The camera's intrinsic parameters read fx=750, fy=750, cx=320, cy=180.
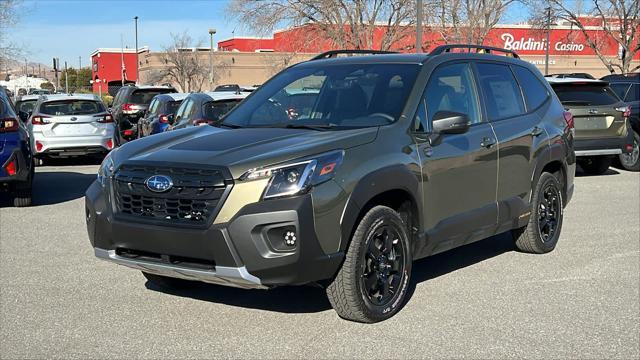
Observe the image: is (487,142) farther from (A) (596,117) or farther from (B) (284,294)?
(A) (596,117)


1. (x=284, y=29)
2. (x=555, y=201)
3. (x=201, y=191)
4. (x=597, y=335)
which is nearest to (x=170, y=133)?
(x=201, y=191)

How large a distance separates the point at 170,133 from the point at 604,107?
942 cm

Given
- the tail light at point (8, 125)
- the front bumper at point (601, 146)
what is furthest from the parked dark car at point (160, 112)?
the front bumper at point (601, 146)

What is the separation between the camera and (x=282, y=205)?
4406 millimetres

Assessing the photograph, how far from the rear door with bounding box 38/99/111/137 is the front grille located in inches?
428

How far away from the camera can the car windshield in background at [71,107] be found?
1527 centimetres

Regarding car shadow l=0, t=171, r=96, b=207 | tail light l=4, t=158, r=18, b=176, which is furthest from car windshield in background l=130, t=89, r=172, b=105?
tail light l=4, t=158, r=18, b=176

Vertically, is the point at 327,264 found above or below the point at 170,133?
below

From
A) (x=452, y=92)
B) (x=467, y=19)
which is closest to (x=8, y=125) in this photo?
(x=452, y=92)

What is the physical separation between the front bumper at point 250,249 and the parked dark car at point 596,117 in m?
9.31

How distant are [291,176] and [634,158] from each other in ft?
39.0

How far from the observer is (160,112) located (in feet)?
51.1

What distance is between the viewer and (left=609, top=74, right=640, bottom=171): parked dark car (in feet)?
47.7

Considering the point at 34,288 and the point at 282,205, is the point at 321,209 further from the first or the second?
the point at 34,288
